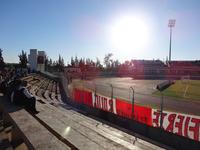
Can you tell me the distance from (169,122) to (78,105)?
9.10m

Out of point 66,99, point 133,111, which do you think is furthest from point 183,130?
point 66,99

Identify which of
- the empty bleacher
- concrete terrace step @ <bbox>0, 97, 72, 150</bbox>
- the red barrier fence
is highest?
concrete terrace step @ <bbox>0, 97, 72, 150</bbox>

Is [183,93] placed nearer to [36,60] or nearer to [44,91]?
[44,91]

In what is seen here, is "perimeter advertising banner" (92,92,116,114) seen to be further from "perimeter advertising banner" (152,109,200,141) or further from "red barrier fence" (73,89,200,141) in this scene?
"perimeter advertising banner" (152,109,200,141)

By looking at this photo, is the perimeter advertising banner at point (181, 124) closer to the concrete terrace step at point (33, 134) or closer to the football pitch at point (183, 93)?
the concrete terrace step at point (33, 134)

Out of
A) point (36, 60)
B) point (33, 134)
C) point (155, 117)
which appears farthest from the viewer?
point (36, 60)

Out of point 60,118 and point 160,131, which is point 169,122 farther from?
point 60,118

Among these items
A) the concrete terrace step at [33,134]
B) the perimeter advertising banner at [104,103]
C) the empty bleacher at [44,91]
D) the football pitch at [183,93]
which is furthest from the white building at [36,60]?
the concrete terrace step at [33,134]

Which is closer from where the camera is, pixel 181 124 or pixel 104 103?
pixel 181 124

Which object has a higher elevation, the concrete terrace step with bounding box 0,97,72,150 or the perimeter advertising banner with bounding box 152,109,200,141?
the concrete terrace step with bounding box 0,97,72,150

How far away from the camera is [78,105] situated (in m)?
18.3

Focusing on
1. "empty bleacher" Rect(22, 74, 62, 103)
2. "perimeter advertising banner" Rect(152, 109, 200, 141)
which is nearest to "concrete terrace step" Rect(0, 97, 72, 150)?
"perimeter advertising banner" Rect(152, 109, 200, 141)

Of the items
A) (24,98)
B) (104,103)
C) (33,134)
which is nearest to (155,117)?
(104,103)

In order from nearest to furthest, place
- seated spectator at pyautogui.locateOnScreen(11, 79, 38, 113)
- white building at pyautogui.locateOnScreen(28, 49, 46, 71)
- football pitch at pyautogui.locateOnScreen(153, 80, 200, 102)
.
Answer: seated spectator at pyautogui.locateOnScreen(11, 79, 38, 113) → football pitch at pyautogui.locateOnScreen(153, 80, 200, 102) → white building at pyautogui.locateOnScreen(28, 49, 46, 71)
